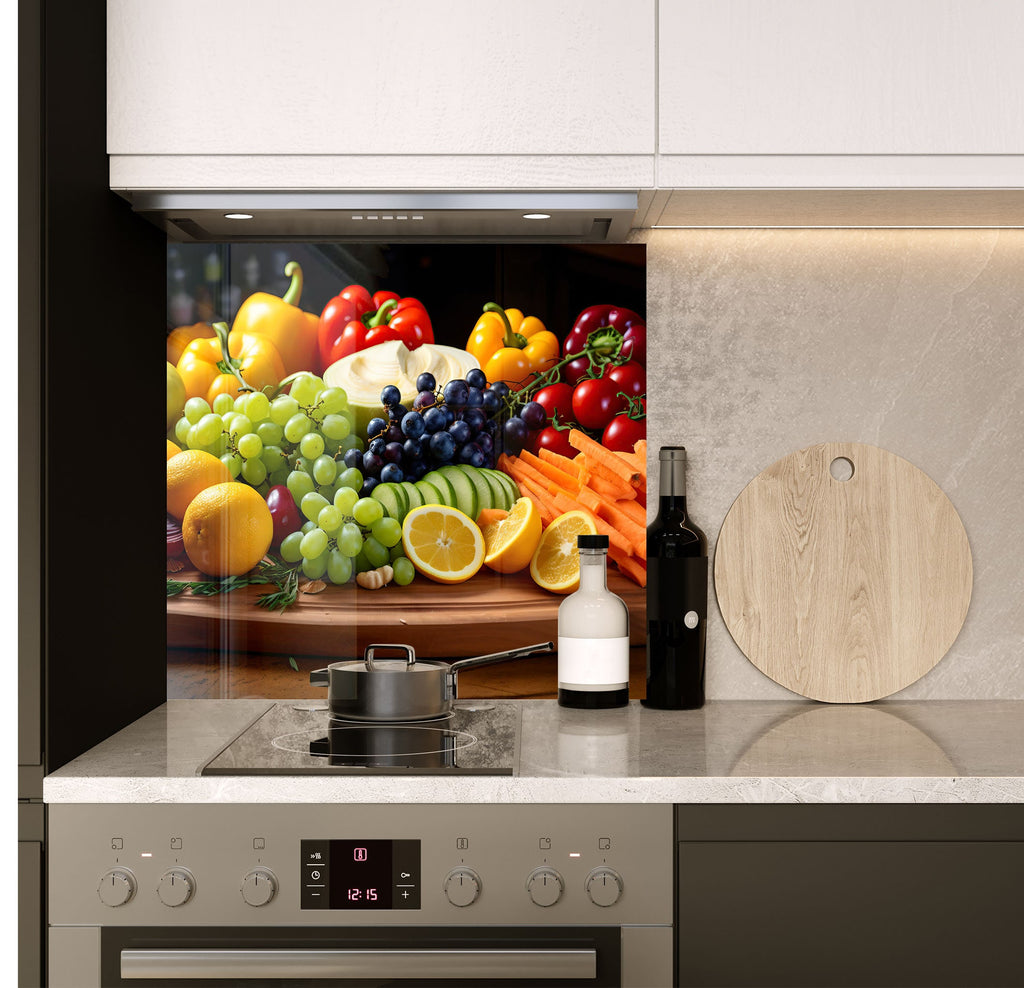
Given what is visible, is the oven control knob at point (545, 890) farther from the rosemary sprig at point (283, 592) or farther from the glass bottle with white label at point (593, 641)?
the rosemary sprig at point (283, 592)

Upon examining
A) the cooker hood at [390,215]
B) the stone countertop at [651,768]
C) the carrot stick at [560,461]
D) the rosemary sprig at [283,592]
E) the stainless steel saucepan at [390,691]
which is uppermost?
the cooker hood at [390,215]

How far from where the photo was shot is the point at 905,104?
149cm

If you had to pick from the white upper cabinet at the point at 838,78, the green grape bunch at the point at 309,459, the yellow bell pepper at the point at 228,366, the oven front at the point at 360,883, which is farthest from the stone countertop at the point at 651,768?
the white upper cabinet at the point at 838,78

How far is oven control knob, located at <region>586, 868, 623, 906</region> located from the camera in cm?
128

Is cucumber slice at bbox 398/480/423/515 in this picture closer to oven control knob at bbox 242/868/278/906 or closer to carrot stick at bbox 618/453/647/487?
carrot stick at bbox 618/453/647/487

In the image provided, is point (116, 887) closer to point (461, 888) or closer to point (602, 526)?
point (461, 888)

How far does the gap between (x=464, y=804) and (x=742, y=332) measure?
1001 millimetres

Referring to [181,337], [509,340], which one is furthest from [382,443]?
[181,337]

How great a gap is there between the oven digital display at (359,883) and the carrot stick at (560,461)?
0.80m

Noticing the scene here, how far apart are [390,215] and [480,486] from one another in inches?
19.6

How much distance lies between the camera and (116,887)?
50.6 inches

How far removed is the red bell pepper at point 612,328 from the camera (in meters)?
1.87
